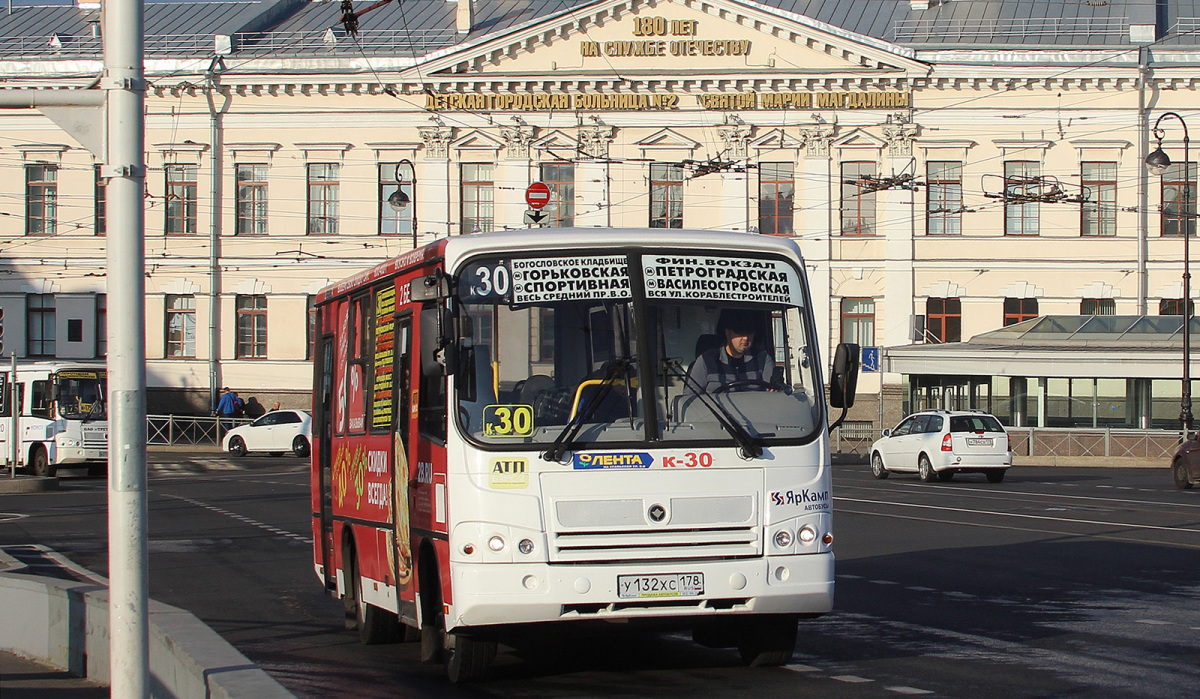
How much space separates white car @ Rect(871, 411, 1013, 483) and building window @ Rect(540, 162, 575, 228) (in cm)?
2177

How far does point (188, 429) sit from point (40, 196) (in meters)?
11.0

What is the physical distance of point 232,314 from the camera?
57.9 m

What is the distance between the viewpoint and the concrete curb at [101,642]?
7.18 m

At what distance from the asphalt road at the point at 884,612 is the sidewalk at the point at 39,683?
1167mm

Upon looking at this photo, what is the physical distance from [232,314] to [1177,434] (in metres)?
31.4

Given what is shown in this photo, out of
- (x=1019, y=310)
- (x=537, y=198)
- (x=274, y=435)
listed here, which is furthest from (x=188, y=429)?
(x=537, y=198)

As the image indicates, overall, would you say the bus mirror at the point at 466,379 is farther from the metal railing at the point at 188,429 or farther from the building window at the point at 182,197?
the building window at the point at 182,197

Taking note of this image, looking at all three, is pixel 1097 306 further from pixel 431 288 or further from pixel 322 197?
pixel 431 288

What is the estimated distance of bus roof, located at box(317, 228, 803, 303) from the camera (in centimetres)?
970

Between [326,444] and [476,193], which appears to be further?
[476,193]

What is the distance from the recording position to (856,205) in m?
55.6

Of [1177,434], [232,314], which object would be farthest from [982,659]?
[232,314]

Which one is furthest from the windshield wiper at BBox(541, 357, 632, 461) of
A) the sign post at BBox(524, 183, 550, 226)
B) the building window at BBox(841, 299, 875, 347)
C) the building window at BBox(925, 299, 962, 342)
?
the building window at BBox(925, 299, 962, 342)

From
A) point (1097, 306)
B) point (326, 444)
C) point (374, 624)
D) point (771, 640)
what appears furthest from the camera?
point (1097, 306)
